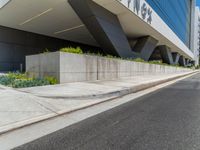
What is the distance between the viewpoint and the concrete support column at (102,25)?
15.3 meters

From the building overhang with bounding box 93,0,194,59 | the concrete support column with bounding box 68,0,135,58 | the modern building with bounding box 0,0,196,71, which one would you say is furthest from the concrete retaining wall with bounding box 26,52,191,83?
the building overhang with bounding box 93,0,194,59

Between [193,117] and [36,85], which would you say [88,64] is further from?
[193,117]

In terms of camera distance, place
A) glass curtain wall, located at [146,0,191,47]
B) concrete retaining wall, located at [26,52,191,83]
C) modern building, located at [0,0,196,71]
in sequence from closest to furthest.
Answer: concrete retaining wall, located at [26,52,191,83] → modern building, located at [0,0,196,71] → glass curtain wall, located at [146,0,191,47]

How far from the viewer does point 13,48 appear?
24.2 meters

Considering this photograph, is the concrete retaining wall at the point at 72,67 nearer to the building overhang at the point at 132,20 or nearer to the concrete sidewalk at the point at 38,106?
the concrete sidewalk at the point at 38,106

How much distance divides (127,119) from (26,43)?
950 inches

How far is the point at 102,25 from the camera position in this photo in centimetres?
1639

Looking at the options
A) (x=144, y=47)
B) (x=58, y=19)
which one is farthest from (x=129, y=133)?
(x=144, y=47)

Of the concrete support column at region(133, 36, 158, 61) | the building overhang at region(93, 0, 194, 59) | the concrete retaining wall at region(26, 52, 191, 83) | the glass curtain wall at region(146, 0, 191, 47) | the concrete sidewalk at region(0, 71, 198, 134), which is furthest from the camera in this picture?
the glass curtain wall at region(146, 0, 191, 47)

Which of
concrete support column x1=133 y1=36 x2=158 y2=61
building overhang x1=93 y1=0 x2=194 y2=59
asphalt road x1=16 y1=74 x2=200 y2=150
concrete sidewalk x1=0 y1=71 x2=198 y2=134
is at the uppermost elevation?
building overhang x1=93 y1=0 x2=194 y2=59

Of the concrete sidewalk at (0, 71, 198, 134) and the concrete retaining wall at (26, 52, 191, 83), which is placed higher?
the concrete retaining wall at (26, 52, 191, 83)

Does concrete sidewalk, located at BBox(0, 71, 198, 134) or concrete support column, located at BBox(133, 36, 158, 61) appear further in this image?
concrete support column, located at BBox(133, 36, 158, 61)

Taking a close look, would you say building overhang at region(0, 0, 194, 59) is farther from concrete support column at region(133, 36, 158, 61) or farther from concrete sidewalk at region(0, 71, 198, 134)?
concrete sidewalk at region(0, 71, 198, 134)

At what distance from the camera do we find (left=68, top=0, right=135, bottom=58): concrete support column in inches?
604
